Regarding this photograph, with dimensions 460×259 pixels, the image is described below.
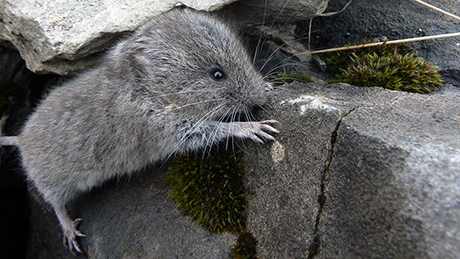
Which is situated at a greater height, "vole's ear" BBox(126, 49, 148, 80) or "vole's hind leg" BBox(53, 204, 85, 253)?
"vole's ear" BBox(126, 49, 148, 80)

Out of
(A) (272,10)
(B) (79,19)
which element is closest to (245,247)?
(A) (272,10)

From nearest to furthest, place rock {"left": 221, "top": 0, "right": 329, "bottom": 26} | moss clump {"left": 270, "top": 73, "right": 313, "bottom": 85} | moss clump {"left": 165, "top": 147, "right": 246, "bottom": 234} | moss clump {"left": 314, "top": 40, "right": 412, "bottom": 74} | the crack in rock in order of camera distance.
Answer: the crack in rock → moss clump {"left": 165, "top": 147, "right": 246, "bottom": 234} → moss clump {"left": 270, "top": 73, "right": 313, "bottom": 85} → moss clump {"left": 314, "top": 40, "right": 412, "bottom": 74} → rock {"left": 221, "top": 0, "right": 329, "bottom": 26}

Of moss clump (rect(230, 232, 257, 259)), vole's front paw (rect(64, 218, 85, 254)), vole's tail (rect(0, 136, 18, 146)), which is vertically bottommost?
vole's front paw (rect(64, 218, 85, 254))

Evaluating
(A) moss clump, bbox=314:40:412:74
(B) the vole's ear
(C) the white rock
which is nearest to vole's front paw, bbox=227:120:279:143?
(B) the vole's ear

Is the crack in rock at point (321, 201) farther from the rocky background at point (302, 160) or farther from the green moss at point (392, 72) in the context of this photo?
the green moss at point (392, 72)

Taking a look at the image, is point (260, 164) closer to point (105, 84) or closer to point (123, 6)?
point (105, 84)

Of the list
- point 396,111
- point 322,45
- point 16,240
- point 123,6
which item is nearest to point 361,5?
point 322,45

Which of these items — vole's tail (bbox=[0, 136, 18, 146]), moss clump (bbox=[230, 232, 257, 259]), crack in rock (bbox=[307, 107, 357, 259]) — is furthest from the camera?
vole's tail (bbox=[0, 136, 18, 146])

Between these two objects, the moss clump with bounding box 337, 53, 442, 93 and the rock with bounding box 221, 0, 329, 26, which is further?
the rock with bounding box 221, 0, 329, 26

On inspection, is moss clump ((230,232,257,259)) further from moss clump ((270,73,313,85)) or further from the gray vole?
moss clump ((270,73,313,85))
